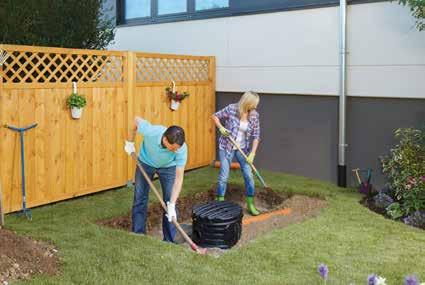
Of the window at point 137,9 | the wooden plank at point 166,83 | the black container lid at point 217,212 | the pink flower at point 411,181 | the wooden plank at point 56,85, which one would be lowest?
the black container lid at point 217,212

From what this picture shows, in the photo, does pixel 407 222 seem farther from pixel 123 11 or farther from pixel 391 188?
pixel 123 11

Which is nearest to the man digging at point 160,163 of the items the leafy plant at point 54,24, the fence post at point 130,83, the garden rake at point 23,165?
the garden rake at point 23,165

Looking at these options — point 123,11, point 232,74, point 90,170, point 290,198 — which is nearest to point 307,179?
point 290,198

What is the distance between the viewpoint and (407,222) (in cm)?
585

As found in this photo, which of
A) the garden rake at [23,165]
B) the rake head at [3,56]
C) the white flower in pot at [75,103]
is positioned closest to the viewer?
the rake head at [3,56]

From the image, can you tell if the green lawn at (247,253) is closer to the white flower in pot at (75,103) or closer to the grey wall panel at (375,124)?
the white flower in pot at (75,103)

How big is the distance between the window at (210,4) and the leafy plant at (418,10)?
362cm

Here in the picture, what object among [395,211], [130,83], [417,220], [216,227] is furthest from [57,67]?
[417,220]

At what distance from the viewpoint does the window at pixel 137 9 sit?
10695 millimetres

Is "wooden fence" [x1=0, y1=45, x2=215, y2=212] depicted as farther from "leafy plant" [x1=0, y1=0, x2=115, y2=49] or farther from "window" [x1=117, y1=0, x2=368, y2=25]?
"window" [x1=117, y1=0, x2=368, y2=25]

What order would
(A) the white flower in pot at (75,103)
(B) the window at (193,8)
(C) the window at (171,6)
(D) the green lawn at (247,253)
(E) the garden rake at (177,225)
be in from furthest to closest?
(C) the window at (171,6), (B) the window at (193,8), (A) the white flower in pot at (75,103), (E) the garden rake at (177,225), (D) the green lawn at (247,253)

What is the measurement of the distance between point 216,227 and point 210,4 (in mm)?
5413

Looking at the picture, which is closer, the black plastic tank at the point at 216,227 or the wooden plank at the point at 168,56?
the black plastic tank at the point at 216,227

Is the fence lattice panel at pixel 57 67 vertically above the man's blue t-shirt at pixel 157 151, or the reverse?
the fence lattice panel at pixel 57 67
